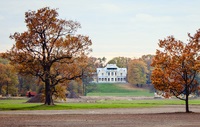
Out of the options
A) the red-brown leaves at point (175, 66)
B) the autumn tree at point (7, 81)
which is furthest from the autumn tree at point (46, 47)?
the autumn tree at point (7, 81)

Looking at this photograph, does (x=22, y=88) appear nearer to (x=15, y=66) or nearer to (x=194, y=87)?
(x=15, y=66)

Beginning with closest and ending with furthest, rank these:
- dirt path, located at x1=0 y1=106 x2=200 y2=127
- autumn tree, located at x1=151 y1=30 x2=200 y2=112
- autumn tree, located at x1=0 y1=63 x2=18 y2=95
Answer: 1. dirt path, located at x1=0 y1=106 x2=200 y2=127
2. autumn tree, located at x1=151 y1=30 x2=200 y2=112
3. autumn tree, located at x1=0 y1=63 x2=18 y2=95

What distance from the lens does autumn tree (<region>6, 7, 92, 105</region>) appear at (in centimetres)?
6391

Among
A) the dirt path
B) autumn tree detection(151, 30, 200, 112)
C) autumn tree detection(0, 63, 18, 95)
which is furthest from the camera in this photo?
autumn tree detection(0, 63, 18, 95)

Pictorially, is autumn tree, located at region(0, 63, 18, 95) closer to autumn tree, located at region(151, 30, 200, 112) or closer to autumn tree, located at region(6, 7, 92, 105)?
autumn tree, located at region(6, 7, 92, 105)

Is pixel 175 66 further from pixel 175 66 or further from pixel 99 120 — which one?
pixel 99 120

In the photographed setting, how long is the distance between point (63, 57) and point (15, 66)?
7.29m

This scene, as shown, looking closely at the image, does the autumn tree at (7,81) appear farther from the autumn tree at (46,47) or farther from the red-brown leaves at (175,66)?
the red-brown leaves at (175,66)

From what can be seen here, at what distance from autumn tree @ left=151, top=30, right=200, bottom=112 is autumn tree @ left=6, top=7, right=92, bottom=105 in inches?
655

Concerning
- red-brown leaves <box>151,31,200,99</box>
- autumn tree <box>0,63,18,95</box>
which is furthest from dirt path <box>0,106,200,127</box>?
autumn tree <box>0,63,18,95</box>

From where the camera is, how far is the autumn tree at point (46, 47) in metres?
63.9

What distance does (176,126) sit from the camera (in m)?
33.7

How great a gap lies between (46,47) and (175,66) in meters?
22.4

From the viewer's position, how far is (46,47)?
6562cm
